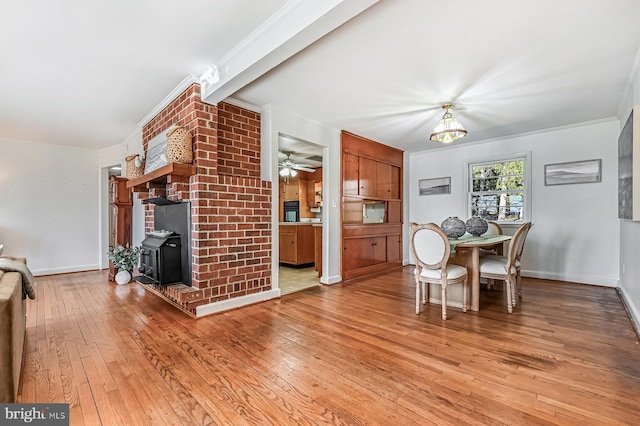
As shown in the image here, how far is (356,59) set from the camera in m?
2.46

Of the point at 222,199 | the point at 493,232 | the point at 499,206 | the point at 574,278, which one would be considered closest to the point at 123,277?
the point at 222,199

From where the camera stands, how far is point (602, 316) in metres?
2.87

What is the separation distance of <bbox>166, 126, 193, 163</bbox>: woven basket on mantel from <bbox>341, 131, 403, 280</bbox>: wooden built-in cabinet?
7.85ft

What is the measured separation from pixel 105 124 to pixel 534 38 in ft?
16.9

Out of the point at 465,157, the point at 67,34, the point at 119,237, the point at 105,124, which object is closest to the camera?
the point at 67,34

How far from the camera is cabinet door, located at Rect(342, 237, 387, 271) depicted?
15.1ft

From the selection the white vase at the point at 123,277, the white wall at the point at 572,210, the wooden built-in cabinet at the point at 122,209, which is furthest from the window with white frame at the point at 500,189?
the wooden built-in cabinet at the point at 122,209

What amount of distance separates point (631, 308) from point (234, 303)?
13.6 feet

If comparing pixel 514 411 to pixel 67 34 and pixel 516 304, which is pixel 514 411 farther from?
pixel 67 34

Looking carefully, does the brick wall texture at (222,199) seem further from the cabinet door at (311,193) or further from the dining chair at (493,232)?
the cabinet door at (311,193)

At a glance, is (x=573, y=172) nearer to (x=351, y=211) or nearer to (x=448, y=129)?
(x=448, y=129)

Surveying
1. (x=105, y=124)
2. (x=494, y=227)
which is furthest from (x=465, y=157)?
(x=105, y=124)

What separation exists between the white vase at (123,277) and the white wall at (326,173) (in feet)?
8.08

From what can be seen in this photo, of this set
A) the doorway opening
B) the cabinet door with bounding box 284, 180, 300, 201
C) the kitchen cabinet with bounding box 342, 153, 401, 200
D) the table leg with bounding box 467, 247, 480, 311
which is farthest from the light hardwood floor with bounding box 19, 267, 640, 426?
the cabinet door with bounding box 284, 180, 300, 201
